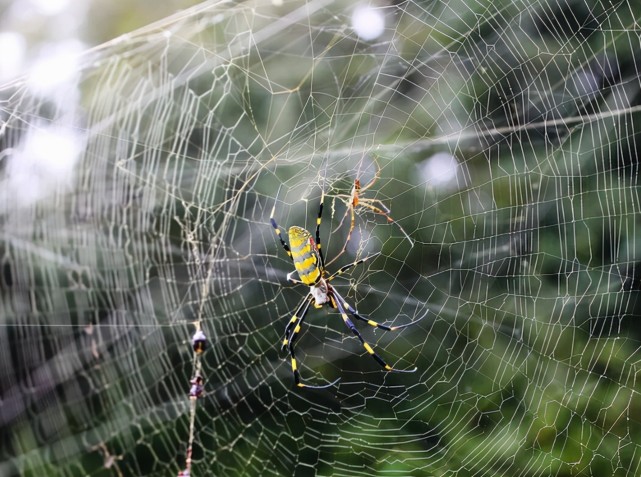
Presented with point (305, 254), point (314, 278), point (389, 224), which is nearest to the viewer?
point (305, 254)

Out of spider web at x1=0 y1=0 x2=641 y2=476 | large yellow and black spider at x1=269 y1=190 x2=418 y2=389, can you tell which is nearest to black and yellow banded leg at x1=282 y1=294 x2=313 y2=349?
large yellow and black spider at x1=269 y1=190 x2=418 y2=389

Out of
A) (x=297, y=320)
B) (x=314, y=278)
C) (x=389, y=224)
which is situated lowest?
(x=297, y=320)

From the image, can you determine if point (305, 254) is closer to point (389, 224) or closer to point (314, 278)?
point (314, 278)

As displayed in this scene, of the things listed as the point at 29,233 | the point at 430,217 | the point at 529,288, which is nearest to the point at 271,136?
the point at 430,217

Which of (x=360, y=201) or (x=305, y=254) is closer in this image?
(x=305, y=254)

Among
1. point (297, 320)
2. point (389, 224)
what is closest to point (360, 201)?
point (389, 224)

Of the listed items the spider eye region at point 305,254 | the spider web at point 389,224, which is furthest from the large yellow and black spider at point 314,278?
the spider web at point 389,224

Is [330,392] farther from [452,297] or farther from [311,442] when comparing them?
[452,297]
